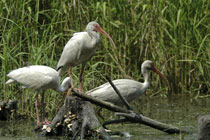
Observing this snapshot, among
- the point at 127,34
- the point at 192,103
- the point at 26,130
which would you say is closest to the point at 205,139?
the point at 26,130

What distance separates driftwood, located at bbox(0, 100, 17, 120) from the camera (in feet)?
26.7

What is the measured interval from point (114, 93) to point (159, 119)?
2.91 feet

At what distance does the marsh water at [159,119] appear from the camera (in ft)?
22.7

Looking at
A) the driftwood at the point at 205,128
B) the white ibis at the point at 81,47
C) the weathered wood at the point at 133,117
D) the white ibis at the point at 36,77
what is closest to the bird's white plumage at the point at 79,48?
the white ibis at the point at 81,47

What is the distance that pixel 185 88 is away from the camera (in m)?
10.8

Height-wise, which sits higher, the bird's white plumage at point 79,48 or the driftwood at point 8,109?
the bird's white plumage at point 79,48

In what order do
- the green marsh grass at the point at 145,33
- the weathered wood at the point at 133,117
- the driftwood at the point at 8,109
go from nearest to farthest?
the weathered wood at the point at 133,117 < the driftwood at the point at 8,109 < the green marsh grass at the point at 145,33

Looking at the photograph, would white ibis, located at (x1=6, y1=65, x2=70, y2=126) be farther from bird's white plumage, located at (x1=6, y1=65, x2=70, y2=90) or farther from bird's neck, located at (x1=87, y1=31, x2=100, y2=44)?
bird's neck, located at (x1=87, y1=31, x2=100, y2=44)

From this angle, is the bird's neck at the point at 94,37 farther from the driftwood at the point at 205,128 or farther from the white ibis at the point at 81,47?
the driftwood at the point at 205,128

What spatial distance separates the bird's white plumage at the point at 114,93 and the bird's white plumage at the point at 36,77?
0.60 meters

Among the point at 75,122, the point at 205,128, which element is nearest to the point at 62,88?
the point at 75,122

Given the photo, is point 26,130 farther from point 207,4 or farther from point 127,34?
point 207,4

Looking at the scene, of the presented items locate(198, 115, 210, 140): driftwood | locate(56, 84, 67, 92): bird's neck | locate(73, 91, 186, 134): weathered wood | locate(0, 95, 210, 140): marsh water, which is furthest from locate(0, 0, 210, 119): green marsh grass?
locate(198, 115, 210, 140): driftwood

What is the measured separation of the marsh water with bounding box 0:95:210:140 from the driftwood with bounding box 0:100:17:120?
149 mm
